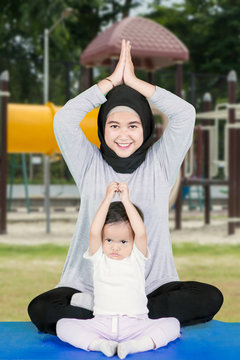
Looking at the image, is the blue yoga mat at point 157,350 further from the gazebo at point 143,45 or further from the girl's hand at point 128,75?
the gazebo at point 143,45

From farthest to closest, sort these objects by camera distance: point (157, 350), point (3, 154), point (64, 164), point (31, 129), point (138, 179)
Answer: point (64, 164)
point (31, 129)
point (3, 154)
point (138, 179)
point (157, 350)

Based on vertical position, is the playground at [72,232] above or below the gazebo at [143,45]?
below

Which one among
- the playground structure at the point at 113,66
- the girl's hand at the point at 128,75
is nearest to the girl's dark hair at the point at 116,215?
the girl's hand at the point at 128,75

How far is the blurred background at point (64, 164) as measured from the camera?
250 inches

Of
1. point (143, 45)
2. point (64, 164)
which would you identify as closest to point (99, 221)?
point (143, 45)

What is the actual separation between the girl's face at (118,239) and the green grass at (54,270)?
1709mm

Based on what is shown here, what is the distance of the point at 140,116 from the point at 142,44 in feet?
23.6

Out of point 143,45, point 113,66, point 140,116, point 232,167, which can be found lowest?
point 232,167

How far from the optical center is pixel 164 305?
117 inches

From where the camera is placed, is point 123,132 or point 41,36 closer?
point 123,132

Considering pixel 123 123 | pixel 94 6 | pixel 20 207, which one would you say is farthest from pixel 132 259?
pixel 94 6

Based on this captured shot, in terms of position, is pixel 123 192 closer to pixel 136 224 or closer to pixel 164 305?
pixel 136 224

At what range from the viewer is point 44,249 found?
7.61 meters

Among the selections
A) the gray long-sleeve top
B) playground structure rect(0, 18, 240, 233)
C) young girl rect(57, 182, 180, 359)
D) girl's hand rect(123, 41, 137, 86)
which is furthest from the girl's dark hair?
playground structure rect(0, 18, 240, 233)
